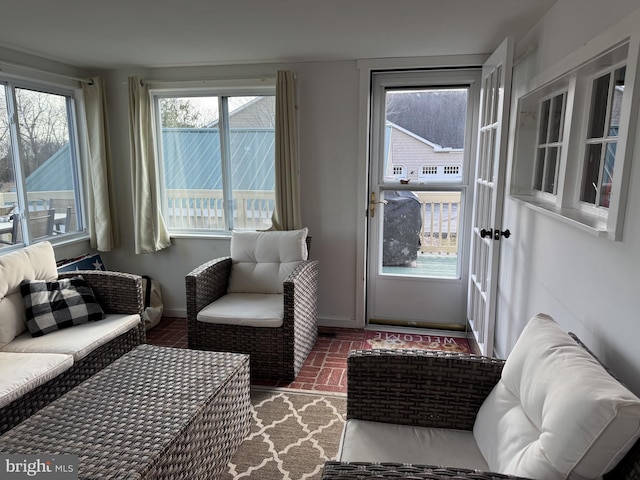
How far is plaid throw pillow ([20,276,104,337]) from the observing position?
2420 mm

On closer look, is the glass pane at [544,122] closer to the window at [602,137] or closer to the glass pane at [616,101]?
the window at [602,137]

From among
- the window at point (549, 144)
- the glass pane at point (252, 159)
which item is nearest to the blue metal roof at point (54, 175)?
the glass pane at point (252, 159)

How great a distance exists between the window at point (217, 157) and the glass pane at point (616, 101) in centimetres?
249

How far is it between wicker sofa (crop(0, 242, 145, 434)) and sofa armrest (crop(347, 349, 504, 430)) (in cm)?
149

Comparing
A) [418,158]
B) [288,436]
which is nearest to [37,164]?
[288,436]

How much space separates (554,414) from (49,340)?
7.96 feet

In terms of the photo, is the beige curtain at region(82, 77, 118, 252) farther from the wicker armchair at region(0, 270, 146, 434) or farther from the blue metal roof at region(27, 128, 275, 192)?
the wicker armchair at region(0, 270, 146, 434)

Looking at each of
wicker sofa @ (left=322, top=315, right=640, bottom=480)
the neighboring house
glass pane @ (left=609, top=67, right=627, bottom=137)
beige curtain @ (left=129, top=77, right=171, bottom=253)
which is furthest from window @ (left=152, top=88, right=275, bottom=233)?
glass pane @ (left=609, top=67, right=627, bottom=137)

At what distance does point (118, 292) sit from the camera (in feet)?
8.95

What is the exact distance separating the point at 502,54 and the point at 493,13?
8.6 inches

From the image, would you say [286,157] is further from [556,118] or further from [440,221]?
[556,118]

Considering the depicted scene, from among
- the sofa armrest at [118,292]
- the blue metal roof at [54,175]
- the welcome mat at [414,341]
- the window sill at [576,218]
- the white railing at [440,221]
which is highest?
the blue metal roof at [54,175]

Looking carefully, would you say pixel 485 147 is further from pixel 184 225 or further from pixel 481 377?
pixel 184 225

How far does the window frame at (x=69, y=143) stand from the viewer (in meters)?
3.03
